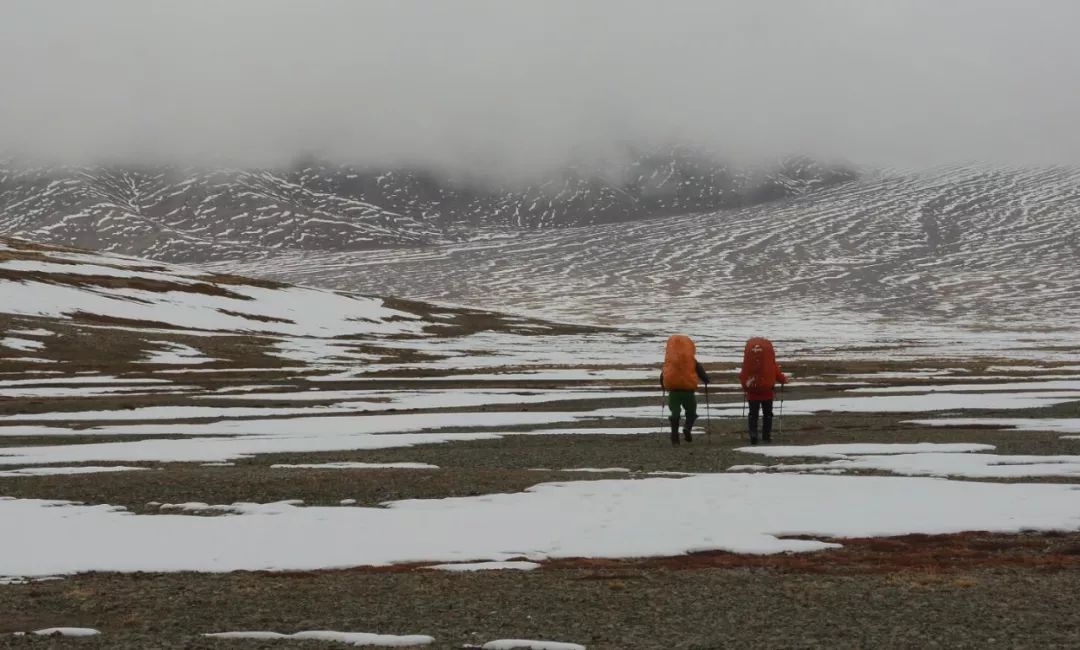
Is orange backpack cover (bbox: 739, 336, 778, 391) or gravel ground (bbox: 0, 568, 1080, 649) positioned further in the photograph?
orange backpack cover (bbox: 739, 336, 778, 391)

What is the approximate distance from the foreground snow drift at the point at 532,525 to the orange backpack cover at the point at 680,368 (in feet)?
25.4

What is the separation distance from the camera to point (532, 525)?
17719 millimetres

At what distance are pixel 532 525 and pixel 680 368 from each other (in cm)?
1175

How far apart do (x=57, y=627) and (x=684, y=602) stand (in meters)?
6.42

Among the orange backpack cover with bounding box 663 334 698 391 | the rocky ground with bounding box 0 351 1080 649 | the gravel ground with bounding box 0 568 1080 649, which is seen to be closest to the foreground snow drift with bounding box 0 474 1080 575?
the rocky ground with bounding box 0 351 1080 649

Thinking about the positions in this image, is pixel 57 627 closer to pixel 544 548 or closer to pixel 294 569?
pixel 294 569

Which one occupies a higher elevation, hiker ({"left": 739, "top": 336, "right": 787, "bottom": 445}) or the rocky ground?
hiker ({"left": 739, "top": 336, "right": 787, "bottom": 445})

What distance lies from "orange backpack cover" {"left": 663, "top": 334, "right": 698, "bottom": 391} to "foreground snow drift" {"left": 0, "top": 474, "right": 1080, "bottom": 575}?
25.4ft

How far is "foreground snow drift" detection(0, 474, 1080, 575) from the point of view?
16047mm

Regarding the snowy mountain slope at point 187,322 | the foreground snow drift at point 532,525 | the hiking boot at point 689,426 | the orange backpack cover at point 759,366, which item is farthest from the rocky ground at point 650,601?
the snowy mountain slope at point 187,322

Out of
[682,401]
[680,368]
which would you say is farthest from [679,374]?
[682,401]

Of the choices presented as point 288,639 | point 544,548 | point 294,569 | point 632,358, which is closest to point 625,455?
point 544,548

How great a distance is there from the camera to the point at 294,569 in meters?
15.4

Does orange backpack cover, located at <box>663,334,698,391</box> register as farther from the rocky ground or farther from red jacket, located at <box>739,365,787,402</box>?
the rocky ground
